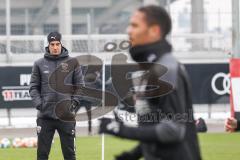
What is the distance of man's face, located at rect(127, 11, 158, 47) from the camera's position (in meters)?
4.79

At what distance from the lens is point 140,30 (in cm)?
479

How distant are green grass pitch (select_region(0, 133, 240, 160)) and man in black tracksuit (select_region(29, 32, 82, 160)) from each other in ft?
10.0

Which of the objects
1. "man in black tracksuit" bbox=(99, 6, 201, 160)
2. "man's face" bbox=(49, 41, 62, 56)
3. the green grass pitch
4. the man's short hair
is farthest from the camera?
the green grass pitch

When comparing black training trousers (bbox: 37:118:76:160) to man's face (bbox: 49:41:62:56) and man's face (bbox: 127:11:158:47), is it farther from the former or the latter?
man's face (bbox: 127:11:158:47)

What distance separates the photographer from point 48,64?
38.0 ft

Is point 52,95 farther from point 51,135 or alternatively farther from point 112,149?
point 112,149

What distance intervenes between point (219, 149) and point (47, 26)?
62.7 feet

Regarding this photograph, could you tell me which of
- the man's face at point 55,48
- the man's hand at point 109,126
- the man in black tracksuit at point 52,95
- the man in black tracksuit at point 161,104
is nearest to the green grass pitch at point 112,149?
the man in black tracksuit at point 52,95

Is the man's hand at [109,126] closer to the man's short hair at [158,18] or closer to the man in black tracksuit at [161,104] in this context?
the man in black tracksuit at [161,104]

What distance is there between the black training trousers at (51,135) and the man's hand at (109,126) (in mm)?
6649

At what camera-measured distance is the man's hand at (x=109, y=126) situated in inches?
185

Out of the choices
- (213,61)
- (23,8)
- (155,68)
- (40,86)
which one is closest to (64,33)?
(213,61)

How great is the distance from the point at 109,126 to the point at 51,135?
683cm

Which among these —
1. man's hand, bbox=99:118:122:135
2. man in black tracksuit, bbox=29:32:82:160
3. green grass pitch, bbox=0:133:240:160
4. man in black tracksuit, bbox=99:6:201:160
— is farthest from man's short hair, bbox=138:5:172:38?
green grass pitch, bbox=0:133:240:160
